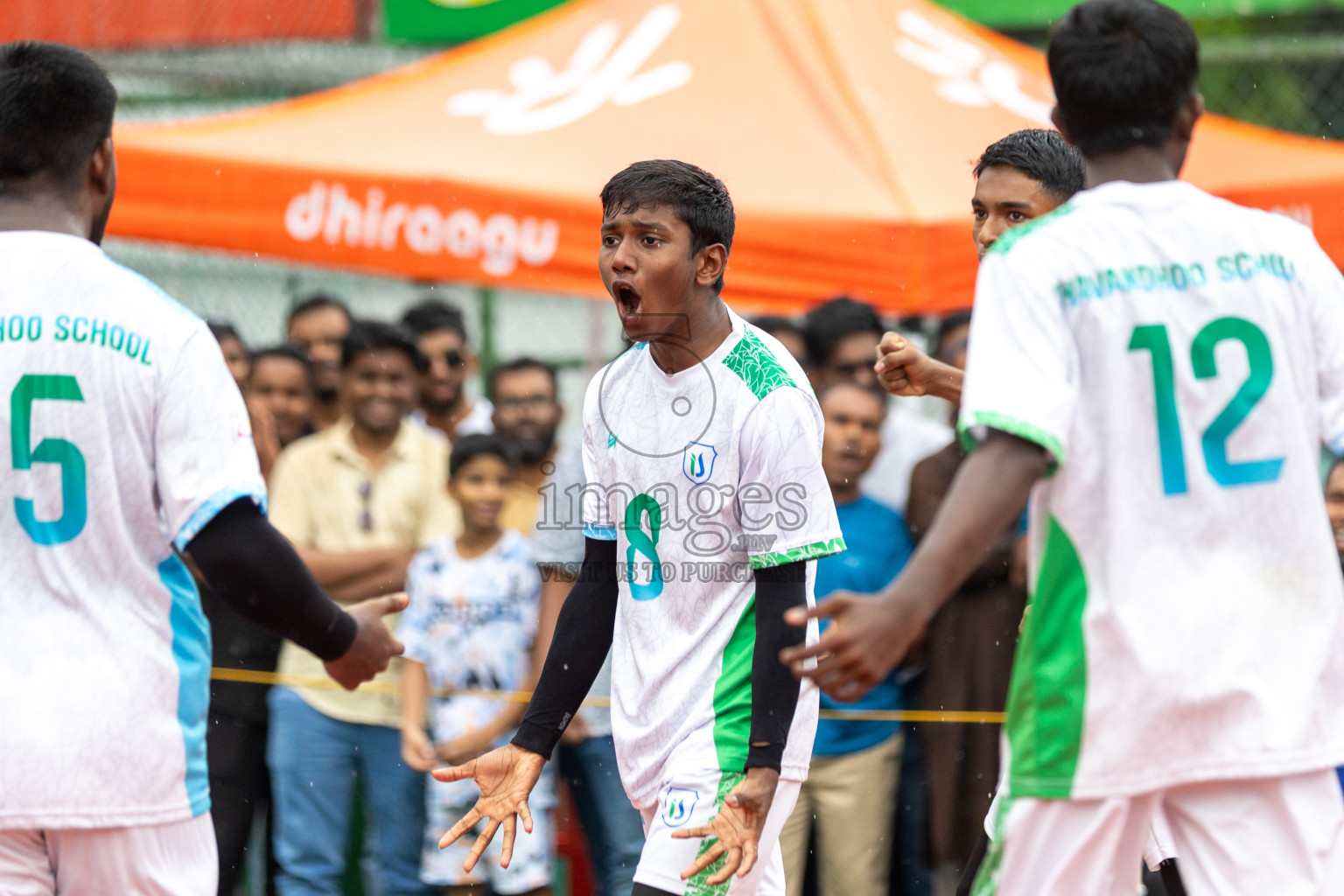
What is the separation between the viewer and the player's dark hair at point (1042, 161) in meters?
3.80

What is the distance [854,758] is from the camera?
514 centimetres

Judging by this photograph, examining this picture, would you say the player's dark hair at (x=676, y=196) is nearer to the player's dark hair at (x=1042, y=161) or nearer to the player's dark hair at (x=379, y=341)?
the player's dark hair at (x=1042, y=161)

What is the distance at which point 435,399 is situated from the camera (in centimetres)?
645

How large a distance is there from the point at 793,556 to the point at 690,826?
23.6 inches

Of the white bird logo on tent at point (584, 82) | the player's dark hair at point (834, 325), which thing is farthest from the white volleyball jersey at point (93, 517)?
the white bird logo on tent at point (584, 82)

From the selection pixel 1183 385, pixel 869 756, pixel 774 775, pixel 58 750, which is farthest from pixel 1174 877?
pixel 58 750

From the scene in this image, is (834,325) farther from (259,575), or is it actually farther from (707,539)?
(259,575)

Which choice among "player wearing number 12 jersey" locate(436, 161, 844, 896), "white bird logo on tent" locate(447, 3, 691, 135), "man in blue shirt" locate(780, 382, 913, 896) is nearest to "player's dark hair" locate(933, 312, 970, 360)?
"man in blue shirt" locate(780, 382, 913, 896)

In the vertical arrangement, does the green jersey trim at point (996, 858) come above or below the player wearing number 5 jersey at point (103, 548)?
below

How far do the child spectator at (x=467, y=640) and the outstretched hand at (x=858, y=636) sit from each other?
10.2ft

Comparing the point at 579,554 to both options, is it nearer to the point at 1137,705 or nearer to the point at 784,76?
the point at 784,76

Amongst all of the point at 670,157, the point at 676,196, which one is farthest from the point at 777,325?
the point at 676,196

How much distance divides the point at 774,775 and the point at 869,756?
2049 millimetres

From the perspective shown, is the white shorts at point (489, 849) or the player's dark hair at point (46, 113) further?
the white shorts at point (489, 849)
